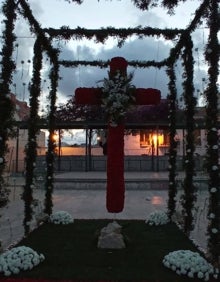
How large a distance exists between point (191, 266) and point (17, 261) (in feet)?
7.29

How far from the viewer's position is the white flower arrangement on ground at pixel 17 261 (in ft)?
16.2

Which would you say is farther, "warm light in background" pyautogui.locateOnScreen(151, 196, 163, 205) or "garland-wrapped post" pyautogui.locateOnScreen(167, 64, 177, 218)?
"warm light in background" pyautogui.locateOnScreen(151, 196, 163, 205)

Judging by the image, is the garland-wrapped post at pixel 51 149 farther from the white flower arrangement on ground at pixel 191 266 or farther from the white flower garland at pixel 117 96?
the white flower arrangement on ground at pixel 191 266

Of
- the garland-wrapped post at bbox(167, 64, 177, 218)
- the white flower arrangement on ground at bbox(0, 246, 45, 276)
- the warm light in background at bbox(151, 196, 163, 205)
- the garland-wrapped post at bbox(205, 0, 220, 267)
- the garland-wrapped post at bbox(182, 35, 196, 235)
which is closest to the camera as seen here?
the white flower arrangement on ground at bbox(0, 246, 45, 276)

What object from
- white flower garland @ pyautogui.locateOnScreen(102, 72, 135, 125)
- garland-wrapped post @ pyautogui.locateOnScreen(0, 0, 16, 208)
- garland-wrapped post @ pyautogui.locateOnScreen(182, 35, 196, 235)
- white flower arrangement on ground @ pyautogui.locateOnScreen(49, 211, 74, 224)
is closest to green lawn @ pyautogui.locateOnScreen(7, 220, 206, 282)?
white flower arrangement on ground @ pyautogui.locateOnScreen(49, 211, 74, 224)

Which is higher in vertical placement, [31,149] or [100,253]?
[31,149]

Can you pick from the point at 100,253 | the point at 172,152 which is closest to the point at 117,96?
the point at 100,253

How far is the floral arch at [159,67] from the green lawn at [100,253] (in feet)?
2.04

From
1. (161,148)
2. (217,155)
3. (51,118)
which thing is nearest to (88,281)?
(217,155)

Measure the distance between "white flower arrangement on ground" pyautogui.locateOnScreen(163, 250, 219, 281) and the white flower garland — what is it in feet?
8.22

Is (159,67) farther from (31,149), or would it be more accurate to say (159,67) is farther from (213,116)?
(213,116)

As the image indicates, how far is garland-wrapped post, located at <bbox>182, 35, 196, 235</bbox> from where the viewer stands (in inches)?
299

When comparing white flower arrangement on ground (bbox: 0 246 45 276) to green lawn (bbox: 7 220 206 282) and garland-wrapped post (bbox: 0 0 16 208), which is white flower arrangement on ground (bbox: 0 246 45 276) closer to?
green lawn (bbox: 7 220 206 282)

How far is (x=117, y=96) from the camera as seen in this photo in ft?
21.6
